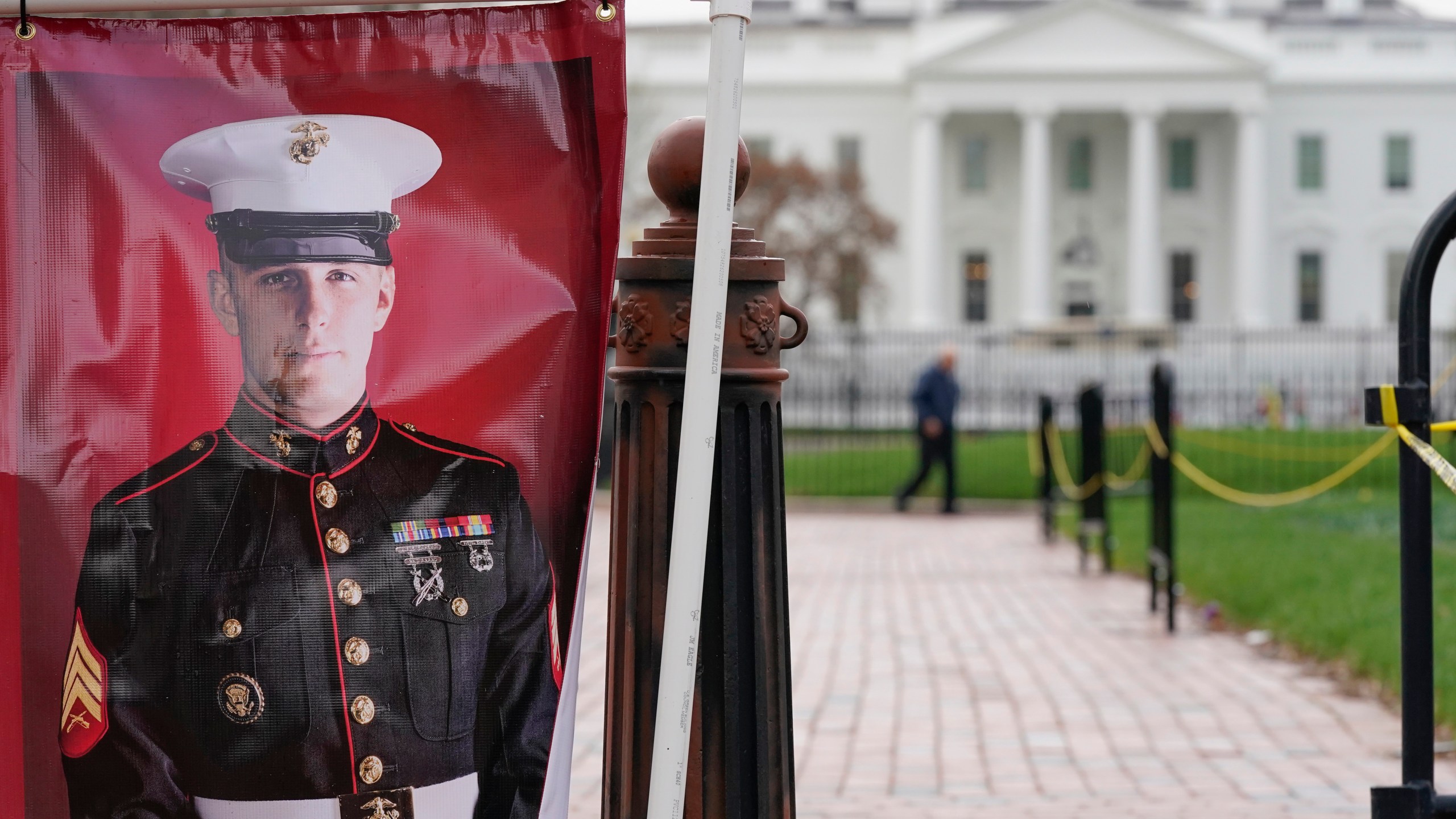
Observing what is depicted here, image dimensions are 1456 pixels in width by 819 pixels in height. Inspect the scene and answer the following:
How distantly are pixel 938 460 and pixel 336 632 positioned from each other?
15036mm

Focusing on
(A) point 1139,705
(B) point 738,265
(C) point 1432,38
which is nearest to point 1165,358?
(C) point 1432,38

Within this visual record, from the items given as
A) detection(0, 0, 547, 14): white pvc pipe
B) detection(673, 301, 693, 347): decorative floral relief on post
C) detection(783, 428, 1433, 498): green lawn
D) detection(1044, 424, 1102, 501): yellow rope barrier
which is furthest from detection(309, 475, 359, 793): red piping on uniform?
detection(783, 428, 1433, 498): green lawn

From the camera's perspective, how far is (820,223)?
150 ft

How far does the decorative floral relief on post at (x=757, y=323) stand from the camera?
2.28m

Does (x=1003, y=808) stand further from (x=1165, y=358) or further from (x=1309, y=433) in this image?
(x=1165, y=358)

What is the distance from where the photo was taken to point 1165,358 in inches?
1523

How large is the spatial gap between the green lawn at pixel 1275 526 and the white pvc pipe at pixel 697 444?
3893 millimetres

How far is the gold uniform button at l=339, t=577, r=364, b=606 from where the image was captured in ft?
6.93

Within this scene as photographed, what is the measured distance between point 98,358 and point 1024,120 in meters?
53.6

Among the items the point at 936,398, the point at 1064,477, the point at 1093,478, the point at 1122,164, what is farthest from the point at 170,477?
the point at 1122,164

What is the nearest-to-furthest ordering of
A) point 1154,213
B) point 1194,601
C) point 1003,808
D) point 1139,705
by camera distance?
point 1003,808, point 1139,705, point 1194,601, point 1154,213

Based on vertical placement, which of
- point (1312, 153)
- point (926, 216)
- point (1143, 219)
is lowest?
point (1143, 219)

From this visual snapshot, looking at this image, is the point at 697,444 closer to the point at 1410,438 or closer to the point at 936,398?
the point at 1410,438

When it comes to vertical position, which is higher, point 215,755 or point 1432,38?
point 1432,38
